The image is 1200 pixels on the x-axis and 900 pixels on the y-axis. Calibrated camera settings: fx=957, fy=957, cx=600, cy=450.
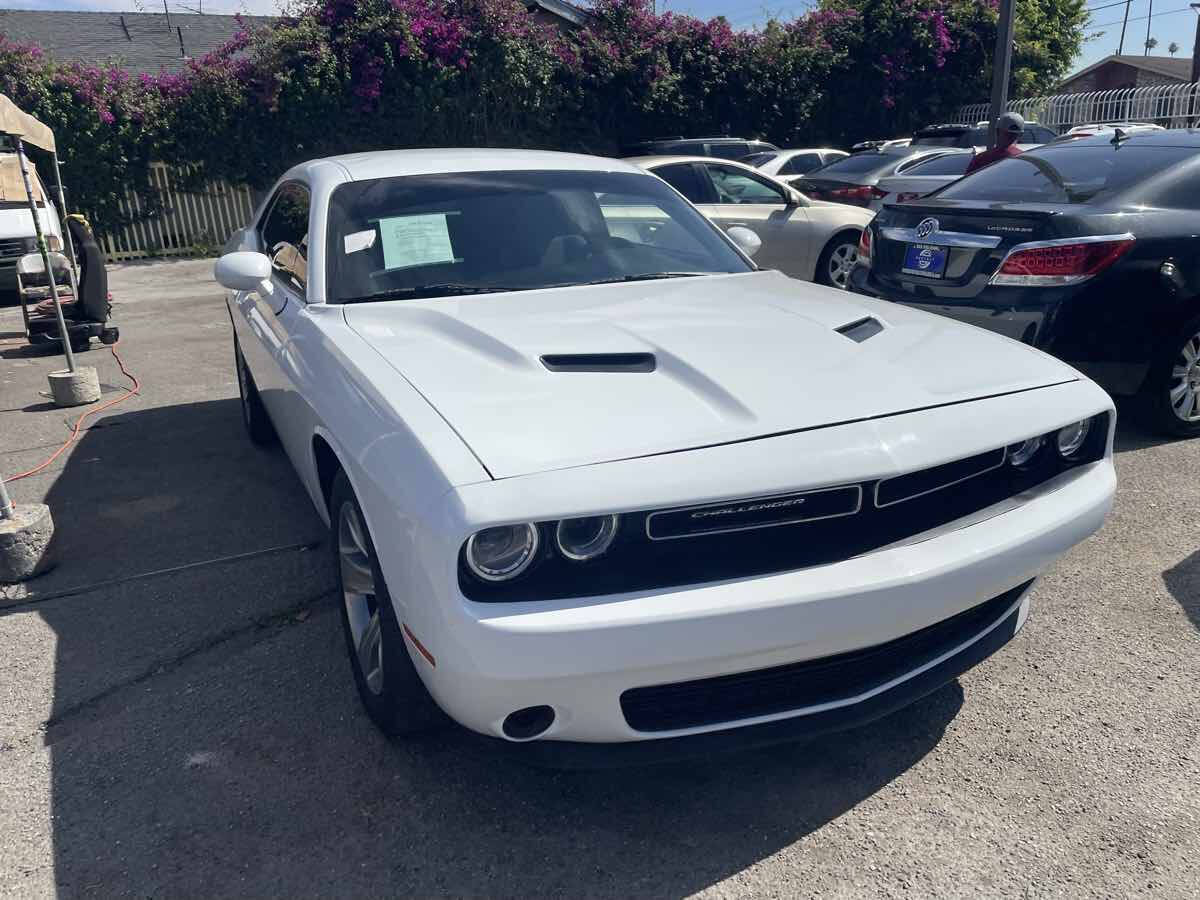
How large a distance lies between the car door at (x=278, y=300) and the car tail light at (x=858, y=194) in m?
7.08

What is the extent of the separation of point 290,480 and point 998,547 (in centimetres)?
360

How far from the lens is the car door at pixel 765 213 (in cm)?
894

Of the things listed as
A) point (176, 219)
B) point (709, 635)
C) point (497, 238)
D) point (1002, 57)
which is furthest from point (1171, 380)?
point (176, 219)

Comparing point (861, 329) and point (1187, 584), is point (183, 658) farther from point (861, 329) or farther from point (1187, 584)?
point (1187, 584)

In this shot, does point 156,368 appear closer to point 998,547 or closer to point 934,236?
point 934,236

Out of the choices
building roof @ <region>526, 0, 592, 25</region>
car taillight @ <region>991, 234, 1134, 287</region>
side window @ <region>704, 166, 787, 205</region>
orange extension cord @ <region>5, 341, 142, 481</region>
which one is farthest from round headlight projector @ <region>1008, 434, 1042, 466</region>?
building roof @ <region>526, 0, 592, 25</region>

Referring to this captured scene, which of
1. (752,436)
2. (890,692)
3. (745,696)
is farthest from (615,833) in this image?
(752,436)

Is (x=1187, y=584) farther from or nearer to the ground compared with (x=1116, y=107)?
nearer to the ground

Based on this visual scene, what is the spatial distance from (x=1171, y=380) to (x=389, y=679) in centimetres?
430

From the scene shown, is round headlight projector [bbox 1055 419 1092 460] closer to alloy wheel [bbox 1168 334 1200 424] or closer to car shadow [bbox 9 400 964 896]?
car shadow [bbox 9 400 964 896]

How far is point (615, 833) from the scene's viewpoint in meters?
2.32

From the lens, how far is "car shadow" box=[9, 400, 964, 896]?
2.21m

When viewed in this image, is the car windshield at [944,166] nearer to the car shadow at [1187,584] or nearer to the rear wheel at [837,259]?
the rear wheel at [837,259]

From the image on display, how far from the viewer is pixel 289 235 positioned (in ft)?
13.4
